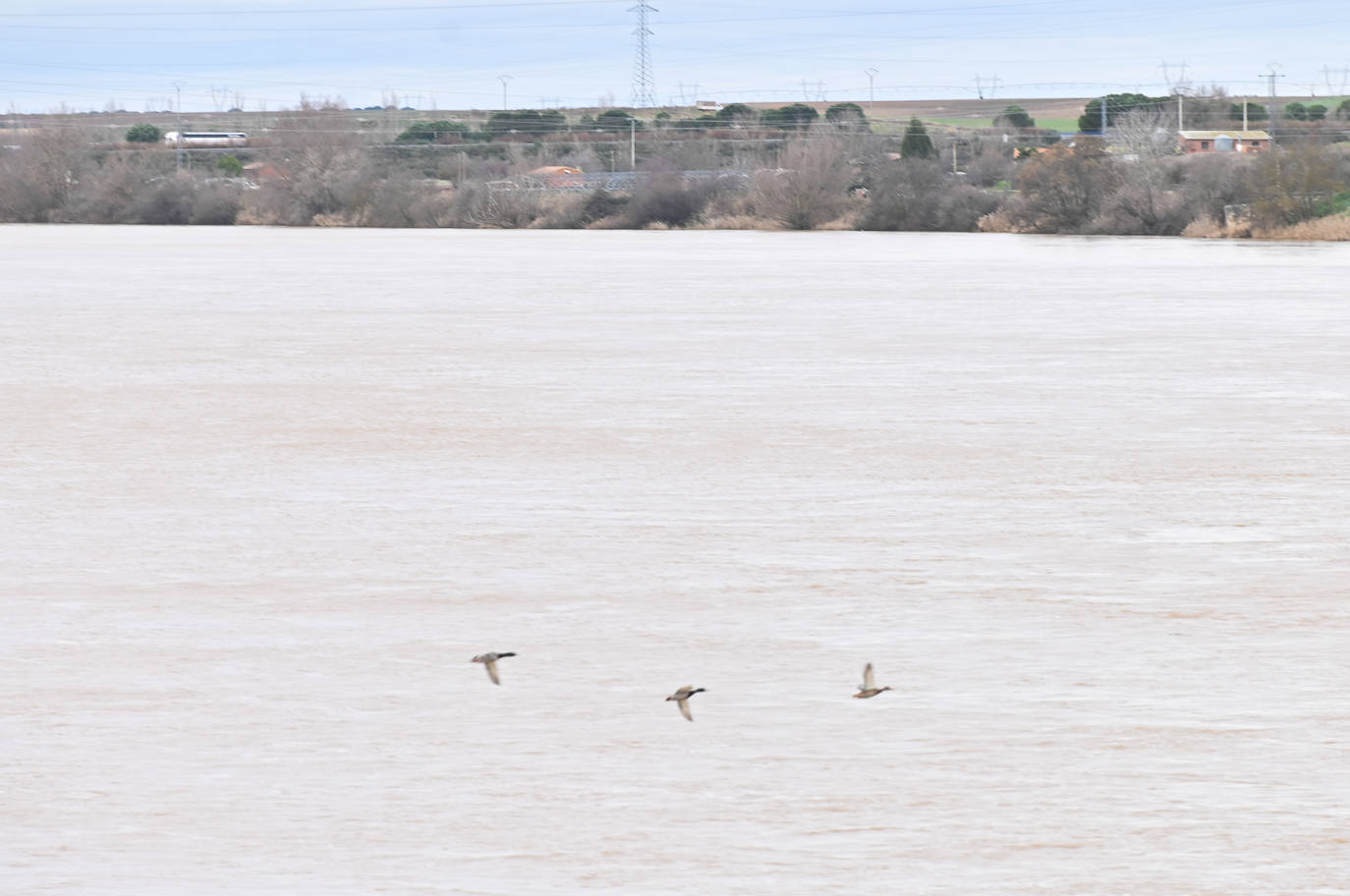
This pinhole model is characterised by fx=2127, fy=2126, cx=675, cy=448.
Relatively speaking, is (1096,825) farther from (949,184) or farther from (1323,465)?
(949,184)

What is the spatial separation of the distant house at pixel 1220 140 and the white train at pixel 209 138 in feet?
181

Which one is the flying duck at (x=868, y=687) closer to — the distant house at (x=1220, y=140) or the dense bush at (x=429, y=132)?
the distant house at (x=1220, y=140)

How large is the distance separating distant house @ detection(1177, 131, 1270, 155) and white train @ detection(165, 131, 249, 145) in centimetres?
5517

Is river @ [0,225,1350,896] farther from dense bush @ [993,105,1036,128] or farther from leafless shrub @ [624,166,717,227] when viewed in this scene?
dense bush @ [993,105,1036,128]

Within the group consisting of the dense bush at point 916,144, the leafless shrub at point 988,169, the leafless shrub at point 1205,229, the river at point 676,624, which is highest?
the dense bush at point 916,144

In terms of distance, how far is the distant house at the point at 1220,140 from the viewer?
324 ft

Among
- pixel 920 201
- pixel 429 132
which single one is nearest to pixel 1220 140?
pixel 920 201

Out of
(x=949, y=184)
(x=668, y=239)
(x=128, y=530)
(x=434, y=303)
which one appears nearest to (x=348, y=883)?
(x=128, y=530)

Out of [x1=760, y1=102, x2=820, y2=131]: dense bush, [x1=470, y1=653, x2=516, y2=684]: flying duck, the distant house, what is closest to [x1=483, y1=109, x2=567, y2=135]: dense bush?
[x1=760, y1=102, x2=820, y2=131]: dense bush

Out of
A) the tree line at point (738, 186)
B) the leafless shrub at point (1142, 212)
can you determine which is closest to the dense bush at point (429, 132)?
the tree line at point (738, 186)

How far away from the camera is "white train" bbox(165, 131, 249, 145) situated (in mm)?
132500

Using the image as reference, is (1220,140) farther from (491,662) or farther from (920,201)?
(491,662)

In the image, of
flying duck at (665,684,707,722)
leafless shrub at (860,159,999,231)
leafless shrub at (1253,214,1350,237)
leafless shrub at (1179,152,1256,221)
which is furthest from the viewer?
leafless shrub at (860,159,999,231)

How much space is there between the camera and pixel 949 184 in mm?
75875
